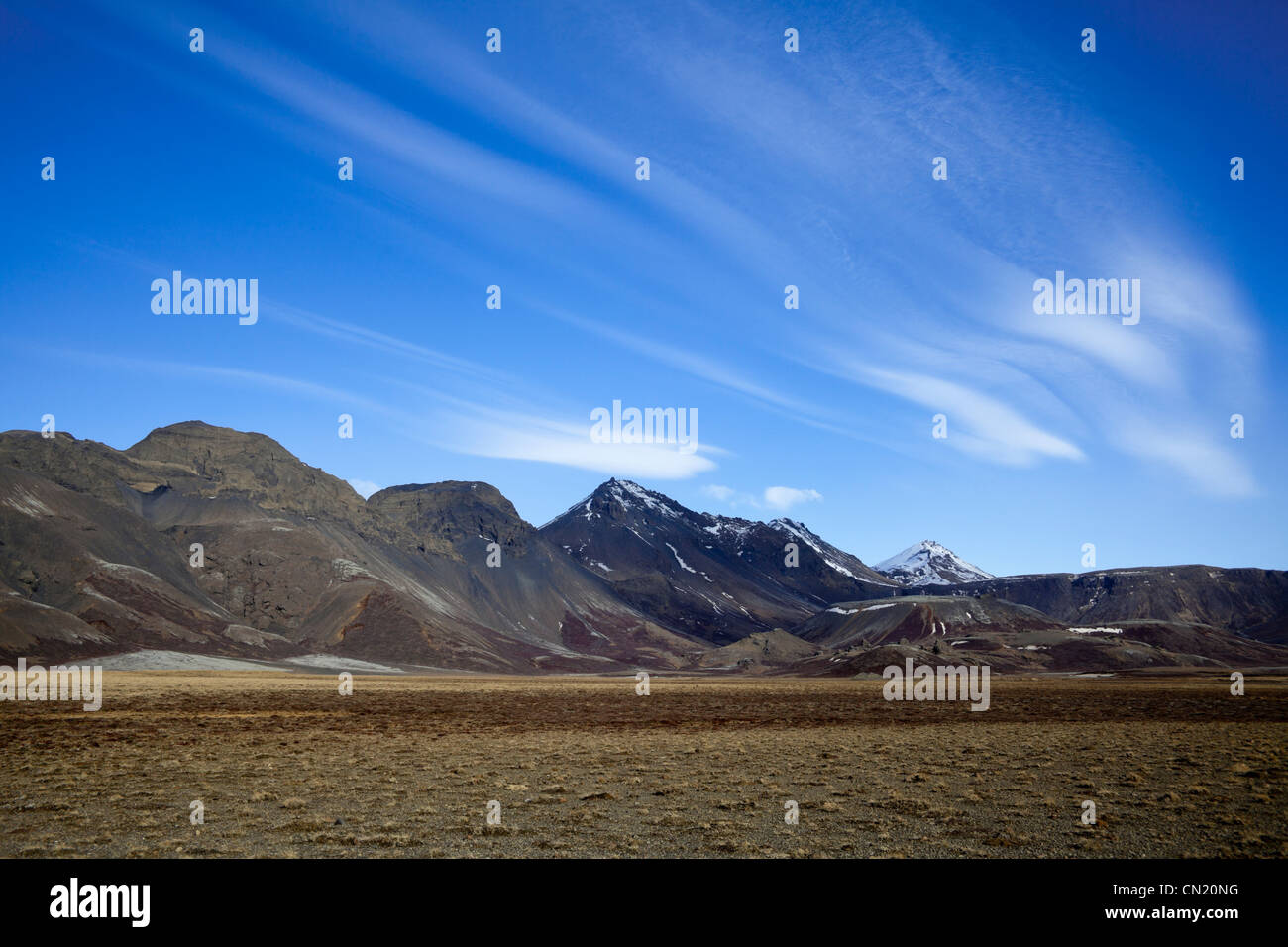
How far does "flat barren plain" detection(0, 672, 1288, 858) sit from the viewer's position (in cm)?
1664

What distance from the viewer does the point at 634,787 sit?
23844mm

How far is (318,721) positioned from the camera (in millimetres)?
47062

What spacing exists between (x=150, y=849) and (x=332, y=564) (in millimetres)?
185102

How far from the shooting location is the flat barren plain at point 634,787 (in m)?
16.6
